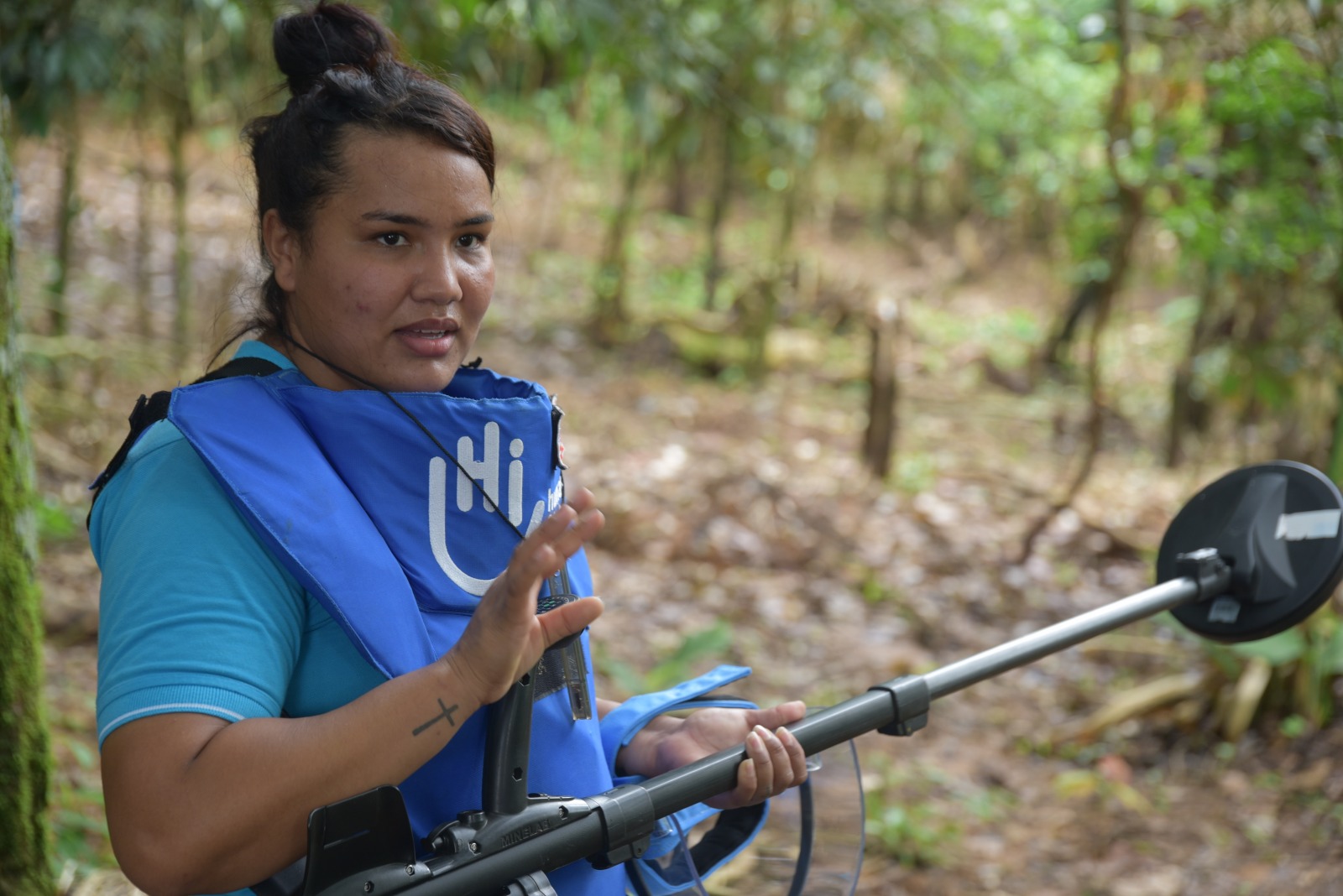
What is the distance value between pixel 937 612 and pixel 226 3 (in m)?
3.95

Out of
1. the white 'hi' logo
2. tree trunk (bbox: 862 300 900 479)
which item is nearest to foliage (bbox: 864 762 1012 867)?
the white 'hi' logo

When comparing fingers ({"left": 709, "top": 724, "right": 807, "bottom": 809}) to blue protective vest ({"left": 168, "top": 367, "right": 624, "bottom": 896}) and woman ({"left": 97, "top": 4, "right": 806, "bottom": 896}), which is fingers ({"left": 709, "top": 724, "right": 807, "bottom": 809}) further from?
blue protective vest ({"left": 168, "top": 367, "right": 624, "bottom": 896})

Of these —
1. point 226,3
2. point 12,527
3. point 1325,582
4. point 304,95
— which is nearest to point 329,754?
point 304,95

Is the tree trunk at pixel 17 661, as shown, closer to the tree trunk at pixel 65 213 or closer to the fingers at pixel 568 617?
the fingers at pixel 568 617

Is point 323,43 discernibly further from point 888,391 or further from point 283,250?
point 888,391

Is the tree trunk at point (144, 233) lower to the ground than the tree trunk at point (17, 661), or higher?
higher

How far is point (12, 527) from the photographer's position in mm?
2002

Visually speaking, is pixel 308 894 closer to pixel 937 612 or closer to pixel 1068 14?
pixel 937 612

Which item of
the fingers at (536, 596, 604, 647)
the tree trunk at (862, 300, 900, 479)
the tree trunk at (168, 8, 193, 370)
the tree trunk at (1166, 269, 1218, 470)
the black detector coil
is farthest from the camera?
the tree trunk at (862, 300, 900, 479)

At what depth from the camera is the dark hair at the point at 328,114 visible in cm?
135

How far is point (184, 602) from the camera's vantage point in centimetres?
114

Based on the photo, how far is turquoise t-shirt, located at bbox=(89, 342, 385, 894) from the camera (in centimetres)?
111

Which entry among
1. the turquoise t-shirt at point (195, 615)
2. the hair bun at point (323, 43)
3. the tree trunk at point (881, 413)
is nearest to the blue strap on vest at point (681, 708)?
the turquoise t-shirt at point (195, 615)

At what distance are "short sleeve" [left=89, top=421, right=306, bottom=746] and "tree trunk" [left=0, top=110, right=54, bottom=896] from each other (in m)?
0.88
